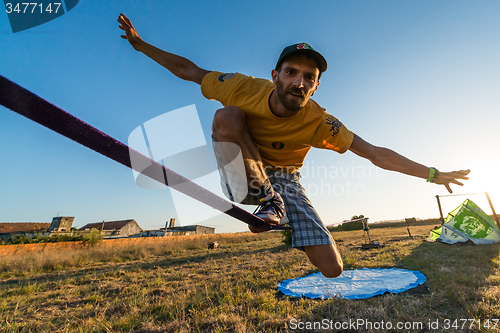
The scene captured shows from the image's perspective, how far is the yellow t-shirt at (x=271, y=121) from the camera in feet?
8.19

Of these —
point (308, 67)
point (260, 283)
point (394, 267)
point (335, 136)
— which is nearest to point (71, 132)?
point (308, 67)

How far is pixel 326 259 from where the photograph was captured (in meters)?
2.62

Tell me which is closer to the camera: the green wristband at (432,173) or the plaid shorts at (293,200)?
the plaid shorts at (293,200)

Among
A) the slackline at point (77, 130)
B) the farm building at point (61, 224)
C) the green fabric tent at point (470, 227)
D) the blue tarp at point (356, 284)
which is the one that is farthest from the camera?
the farm building at point (61, 224)

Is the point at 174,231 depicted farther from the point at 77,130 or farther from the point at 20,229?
the point at 77,130

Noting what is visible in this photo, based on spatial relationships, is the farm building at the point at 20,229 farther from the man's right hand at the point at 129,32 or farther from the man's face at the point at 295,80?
the man's face at the point at 295,80

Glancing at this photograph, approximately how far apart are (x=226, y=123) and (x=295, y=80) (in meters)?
0.89

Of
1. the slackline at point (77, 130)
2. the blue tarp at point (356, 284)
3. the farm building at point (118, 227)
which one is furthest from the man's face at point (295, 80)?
the farm building at point (118, 227)

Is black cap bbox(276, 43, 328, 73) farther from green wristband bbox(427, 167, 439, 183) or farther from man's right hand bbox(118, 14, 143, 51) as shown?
green wristband bbox(427, 167, 439, 183)

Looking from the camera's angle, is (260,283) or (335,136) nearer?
(335,136)

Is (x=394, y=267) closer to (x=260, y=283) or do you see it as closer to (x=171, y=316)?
→ (x=260, y=283)

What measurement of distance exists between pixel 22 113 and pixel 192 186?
3.41 ft

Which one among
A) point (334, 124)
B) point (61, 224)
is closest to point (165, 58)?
point (334, 124)

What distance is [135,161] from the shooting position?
4.19ft
